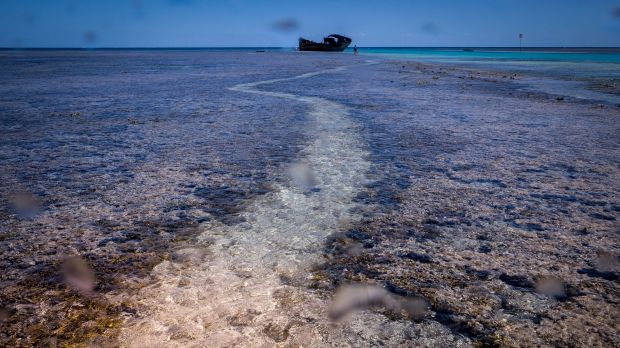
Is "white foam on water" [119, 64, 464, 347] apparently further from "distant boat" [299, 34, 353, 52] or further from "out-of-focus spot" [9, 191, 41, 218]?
"distant boat" [299, 34, 353, 52]

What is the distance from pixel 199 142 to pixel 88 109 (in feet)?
10.5

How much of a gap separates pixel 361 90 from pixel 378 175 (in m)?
6.46

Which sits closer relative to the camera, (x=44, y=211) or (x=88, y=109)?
(x=44, y=211)

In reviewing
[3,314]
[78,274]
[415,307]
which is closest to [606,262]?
[415,307]

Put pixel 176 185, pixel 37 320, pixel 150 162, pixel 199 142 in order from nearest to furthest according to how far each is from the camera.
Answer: pixel 37 320, pixel 176 185, pixel 150 162, pixel 199 142

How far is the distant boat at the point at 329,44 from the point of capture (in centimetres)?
5794

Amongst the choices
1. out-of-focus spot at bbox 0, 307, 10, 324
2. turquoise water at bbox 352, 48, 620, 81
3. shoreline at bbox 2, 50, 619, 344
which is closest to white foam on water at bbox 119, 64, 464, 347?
shoreline at bbox 2, 50, 619, 344

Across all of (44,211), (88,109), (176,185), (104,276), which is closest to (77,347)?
(104,276)

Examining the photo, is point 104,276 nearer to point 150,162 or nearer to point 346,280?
point 346,280

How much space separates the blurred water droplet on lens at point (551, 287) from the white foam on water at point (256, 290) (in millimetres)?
518

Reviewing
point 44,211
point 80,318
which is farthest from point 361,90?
point 80,318

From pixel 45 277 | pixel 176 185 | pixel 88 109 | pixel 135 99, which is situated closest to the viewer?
pixel 45 277

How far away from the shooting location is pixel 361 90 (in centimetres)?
907

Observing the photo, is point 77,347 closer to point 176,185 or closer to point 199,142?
point 176,185
